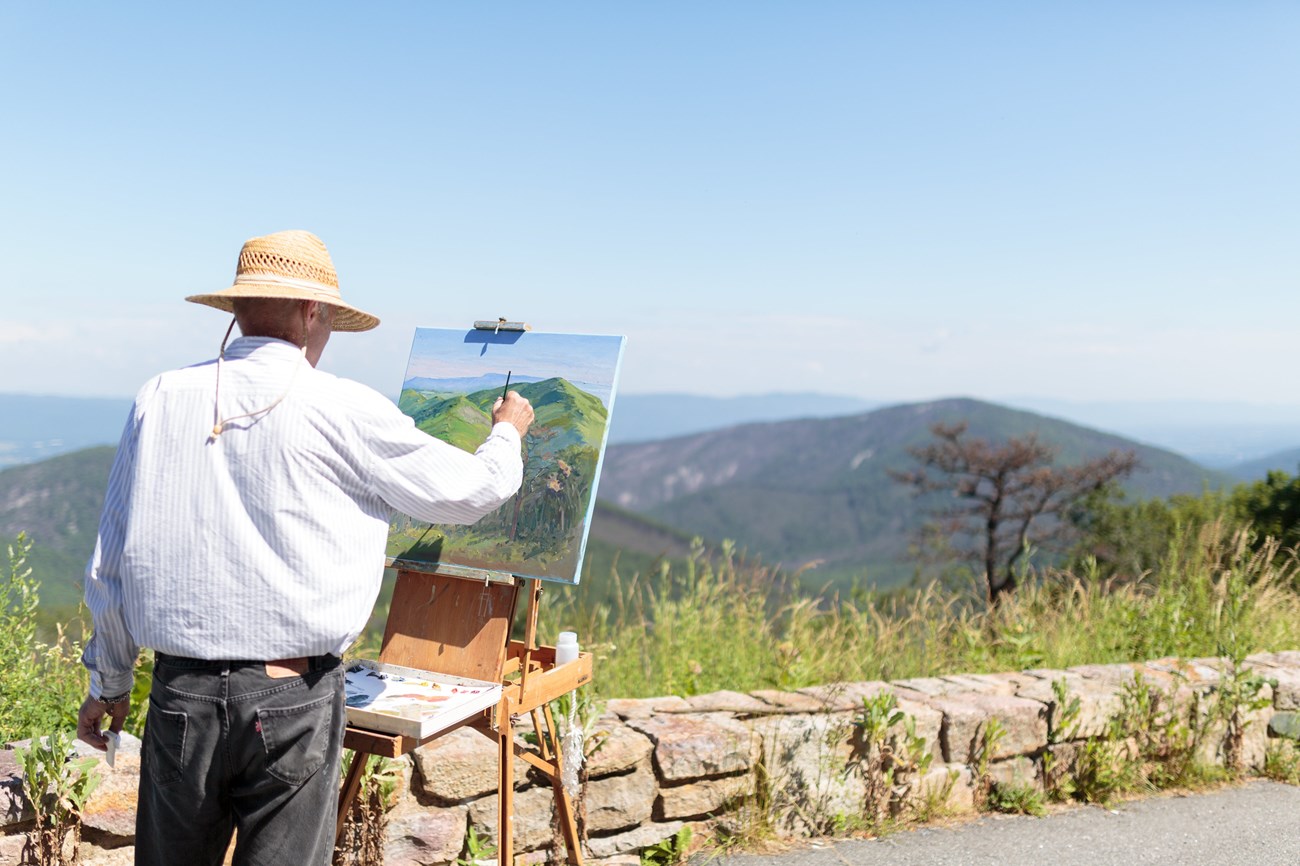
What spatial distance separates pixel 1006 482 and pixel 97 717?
31452mm

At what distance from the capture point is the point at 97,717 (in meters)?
2.18

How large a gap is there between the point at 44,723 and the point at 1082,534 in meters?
31.7

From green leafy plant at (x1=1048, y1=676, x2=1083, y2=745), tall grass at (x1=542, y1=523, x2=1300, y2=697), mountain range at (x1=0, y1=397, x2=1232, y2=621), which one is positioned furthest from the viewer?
mountain range at (x1=0, y1=397, x2=1232, y2=621)

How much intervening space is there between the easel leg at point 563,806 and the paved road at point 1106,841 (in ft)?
2.53

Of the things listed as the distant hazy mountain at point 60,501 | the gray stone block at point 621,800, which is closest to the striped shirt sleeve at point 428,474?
the gray stone block at point 621,800

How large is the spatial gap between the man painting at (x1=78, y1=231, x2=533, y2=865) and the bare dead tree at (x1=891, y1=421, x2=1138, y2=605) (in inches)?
1108

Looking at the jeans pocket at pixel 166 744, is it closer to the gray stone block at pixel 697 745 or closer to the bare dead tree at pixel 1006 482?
the gray stone block at pixel 697 745

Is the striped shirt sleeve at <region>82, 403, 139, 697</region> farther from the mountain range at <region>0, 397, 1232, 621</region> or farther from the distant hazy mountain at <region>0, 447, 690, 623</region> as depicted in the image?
the distant hazy mountain at <region>0, 447, 690, 623</region>

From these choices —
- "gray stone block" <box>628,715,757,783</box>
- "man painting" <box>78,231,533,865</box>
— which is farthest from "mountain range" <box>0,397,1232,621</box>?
"man painting" <box>78,231,533,865</box>

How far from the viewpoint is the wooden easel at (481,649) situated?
2.63 m

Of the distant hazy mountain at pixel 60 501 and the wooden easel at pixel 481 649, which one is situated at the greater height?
the wooden easel at pixel 481 649

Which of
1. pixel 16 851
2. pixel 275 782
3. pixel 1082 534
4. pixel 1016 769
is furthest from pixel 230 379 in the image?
pixel 1082 534

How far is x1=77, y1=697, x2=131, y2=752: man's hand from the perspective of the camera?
214 cm

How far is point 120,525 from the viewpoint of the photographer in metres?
1.96
